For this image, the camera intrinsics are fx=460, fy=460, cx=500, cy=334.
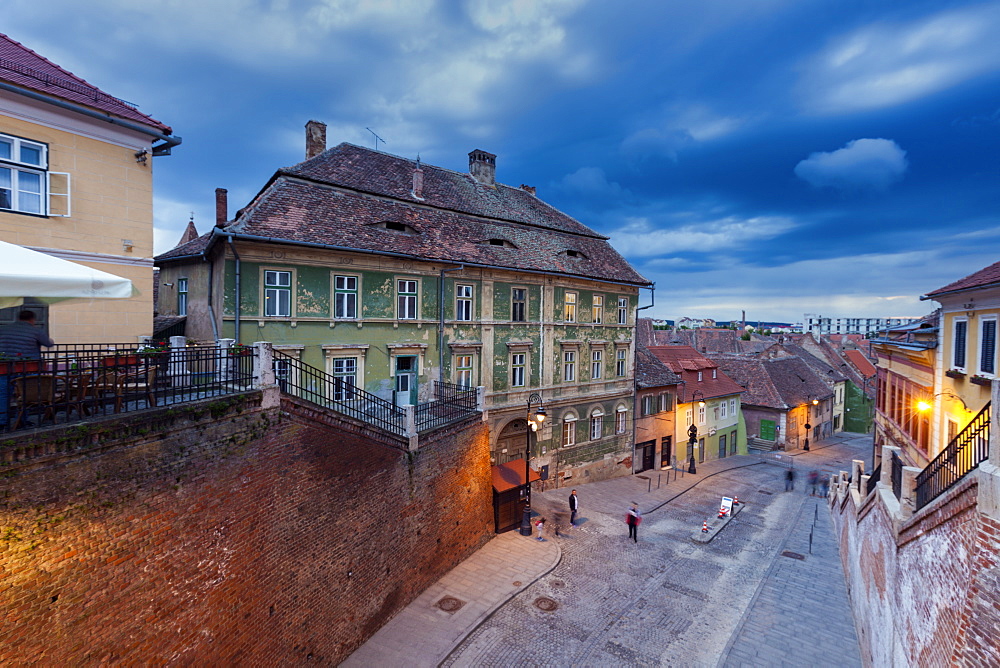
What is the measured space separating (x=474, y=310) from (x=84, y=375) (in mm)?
14491

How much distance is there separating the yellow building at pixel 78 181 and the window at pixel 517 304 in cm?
1376

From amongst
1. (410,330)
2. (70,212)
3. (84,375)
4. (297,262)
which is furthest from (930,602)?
(70,212)

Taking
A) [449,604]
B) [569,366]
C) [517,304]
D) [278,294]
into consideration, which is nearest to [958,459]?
[449,604]

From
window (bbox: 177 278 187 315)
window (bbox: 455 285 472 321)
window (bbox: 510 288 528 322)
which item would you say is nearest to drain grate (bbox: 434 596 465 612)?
window (bbox: 455 285 472 321)

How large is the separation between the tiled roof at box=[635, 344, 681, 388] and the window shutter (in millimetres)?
25369

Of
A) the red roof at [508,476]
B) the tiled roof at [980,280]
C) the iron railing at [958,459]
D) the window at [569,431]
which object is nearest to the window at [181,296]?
the red roof at [508,476]

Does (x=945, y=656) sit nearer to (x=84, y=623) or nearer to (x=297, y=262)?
(x=84, y=623)

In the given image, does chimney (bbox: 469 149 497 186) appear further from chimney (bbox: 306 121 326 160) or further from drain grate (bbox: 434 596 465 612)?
drain grate (bbox: 434 596 465 612)

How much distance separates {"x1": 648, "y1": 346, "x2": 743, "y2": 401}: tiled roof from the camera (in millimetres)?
32438

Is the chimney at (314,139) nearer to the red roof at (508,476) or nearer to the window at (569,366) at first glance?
the window at (569,366)

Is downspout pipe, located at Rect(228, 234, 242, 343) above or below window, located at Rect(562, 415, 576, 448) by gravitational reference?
above

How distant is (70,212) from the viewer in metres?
10.8

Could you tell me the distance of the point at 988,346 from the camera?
1181 cm

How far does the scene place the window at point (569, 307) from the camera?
78.1 ft
